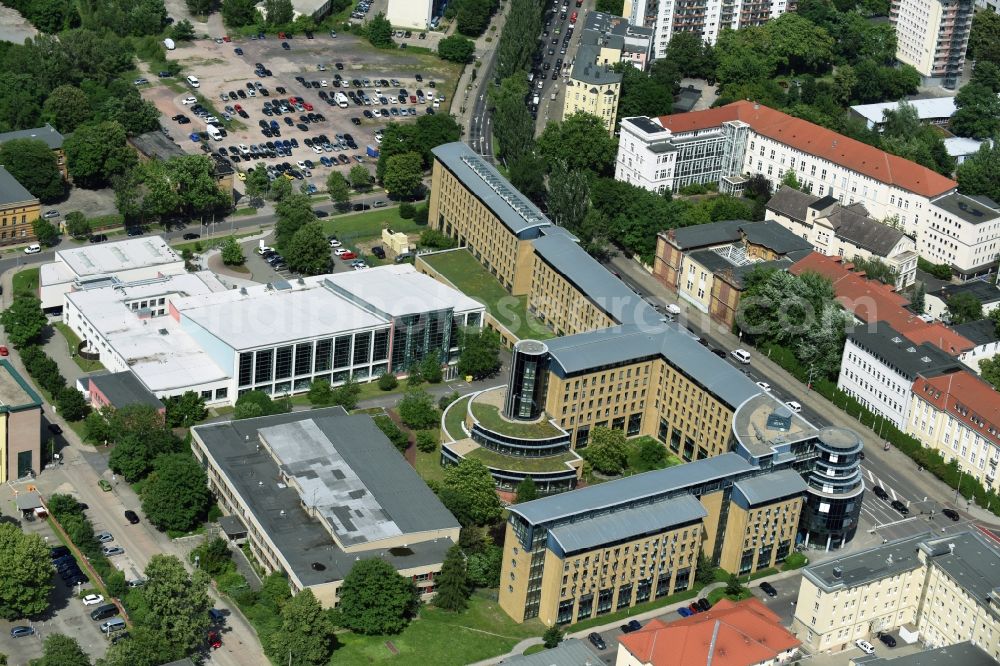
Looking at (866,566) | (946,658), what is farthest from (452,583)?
(946,658)

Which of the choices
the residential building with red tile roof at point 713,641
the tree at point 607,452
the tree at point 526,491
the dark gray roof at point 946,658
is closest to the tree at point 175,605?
the tree at point 526,491

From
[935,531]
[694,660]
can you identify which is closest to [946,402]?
[935,531]

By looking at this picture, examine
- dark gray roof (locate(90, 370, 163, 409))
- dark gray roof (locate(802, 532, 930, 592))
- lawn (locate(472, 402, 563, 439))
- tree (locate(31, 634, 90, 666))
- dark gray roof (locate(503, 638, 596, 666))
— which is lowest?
tree (locate(31, 634, 90, 666))

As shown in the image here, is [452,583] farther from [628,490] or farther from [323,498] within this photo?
[628,490]

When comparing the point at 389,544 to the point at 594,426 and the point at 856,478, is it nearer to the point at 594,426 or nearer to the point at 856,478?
the point at 594,426

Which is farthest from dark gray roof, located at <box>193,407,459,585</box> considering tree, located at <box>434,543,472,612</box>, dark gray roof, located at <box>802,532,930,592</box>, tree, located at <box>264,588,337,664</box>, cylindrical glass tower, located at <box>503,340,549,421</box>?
dark gray roof, located at <box>802,532,930,592</box>

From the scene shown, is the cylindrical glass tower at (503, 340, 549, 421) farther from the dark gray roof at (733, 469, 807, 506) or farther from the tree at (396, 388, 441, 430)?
the dark gray roof at (733, 469, 807, 506)
